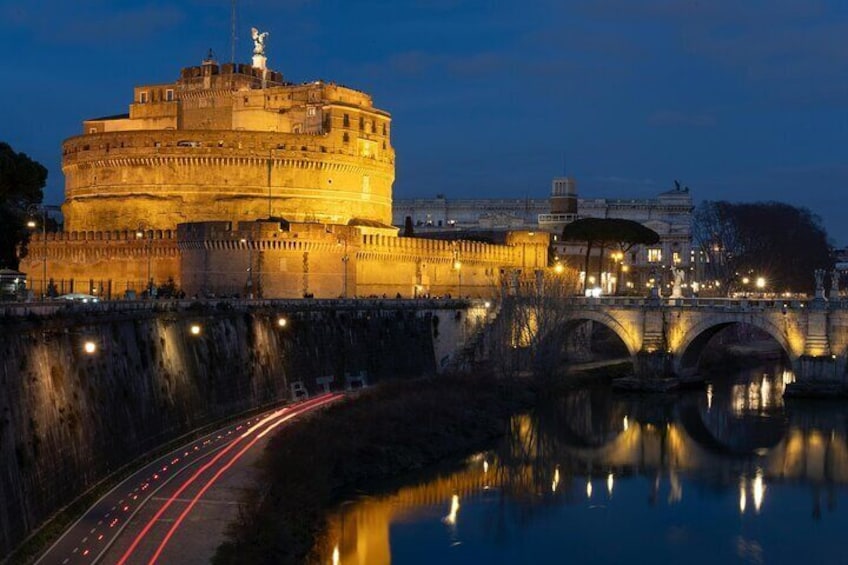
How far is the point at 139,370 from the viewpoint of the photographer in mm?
25688

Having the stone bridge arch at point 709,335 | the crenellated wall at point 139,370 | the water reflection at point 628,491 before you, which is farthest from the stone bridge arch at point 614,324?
the crenellated wall at point 139,370

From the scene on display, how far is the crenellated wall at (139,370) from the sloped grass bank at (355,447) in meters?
2.47

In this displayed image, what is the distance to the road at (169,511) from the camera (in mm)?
17547

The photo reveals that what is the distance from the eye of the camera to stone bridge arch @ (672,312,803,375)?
46.0m

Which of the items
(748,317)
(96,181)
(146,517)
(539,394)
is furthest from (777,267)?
(146,517)

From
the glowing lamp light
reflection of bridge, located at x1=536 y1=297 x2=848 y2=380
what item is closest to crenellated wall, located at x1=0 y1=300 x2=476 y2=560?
the glowing lamp light

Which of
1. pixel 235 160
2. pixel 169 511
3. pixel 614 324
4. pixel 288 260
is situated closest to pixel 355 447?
pixel 169 511

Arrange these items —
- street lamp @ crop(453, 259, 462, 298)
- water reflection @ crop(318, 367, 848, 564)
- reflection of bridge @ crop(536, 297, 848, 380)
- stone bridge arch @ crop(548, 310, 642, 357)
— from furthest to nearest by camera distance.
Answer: street lamp @ crop(453, 259, 462, 298), stone bridge arch @ crop(548, 310, 642, 357), reflection of bridge @ crop(536, 297, 848, 380), water reflection @ crop(318, 367, 848, 564)

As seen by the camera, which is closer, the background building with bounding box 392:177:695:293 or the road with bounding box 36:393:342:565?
the road with bounding box 36:393:342:565

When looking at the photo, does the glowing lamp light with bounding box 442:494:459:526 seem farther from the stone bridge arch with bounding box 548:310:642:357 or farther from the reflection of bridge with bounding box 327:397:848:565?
the stone bridge arch with bounding box 548:310:642:357

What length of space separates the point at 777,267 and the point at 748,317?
132 ft

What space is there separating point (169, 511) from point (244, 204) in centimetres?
3527

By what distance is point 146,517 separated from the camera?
1952 centimetres

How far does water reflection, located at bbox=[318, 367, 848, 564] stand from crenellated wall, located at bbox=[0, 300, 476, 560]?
508cm
